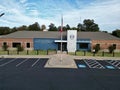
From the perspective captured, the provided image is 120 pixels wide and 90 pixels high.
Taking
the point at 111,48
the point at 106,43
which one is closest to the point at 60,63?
the point at 111,48

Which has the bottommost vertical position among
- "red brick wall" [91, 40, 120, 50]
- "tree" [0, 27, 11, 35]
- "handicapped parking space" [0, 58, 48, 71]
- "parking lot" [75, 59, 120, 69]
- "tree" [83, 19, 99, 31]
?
"parking lot" [75, 59, 120, 69]

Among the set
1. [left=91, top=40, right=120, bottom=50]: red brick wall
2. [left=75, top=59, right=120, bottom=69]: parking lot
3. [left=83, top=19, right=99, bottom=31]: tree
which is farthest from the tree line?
[left=75, top=59, right=120, bottom=69]: parking lot

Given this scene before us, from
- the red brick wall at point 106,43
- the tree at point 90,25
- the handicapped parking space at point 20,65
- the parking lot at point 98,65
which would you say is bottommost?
the parking lot at point 98,65

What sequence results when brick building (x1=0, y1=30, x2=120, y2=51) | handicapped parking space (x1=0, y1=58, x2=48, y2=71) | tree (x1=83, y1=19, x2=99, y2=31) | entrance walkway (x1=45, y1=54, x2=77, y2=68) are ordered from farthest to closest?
1. tree (x1=83, y1=19, x2=99, y2=31)
2. brick building (x1=0, y1=30, x2=120, y2=51)
3. entrance walkway (x1=45, y1=54, x2=77, y2=68)
4. handicapped parking space (x1=0, y1=58, x2=48, y2=71)

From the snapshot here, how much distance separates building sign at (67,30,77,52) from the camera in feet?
150

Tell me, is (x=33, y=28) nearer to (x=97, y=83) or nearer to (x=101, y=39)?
(x=101, y=39)

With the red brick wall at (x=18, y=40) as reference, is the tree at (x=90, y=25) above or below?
above

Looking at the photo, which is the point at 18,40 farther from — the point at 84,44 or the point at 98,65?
the point at 98,65

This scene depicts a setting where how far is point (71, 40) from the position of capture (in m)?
46.1

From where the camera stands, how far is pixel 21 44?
158 ft

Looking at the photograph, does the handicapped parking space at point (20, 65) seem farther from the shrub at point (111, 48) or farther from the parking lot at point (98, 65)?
the shrub at point (111, 48)

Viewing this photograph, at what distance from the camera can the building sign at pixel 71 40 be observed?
4581cm

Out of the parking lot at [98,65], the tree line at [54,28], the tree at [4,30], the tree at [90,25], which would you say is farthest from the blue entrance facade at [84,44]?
the tree at [90,25]

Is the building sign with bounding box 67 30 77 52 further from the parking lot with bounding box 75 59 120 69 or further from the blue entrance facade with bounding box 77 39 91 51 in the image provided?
the parking lot with bounding box 75 59 120 69
